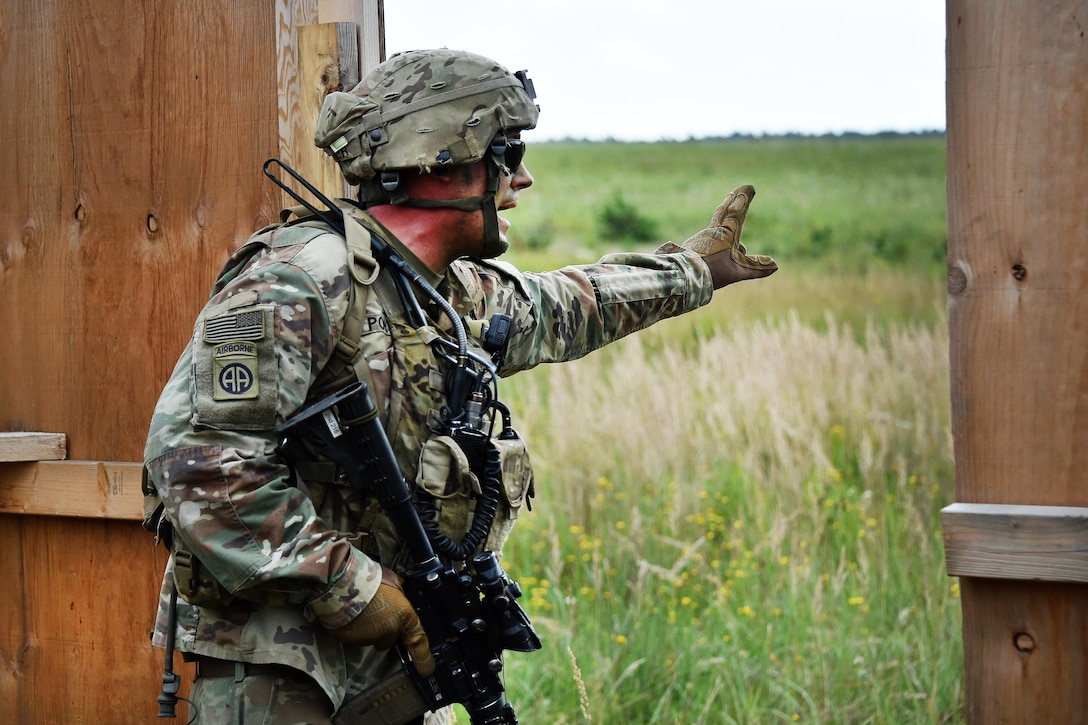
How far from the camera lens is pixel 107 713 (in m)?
3.01

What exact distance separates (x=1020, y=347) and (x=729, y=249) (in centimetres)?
113

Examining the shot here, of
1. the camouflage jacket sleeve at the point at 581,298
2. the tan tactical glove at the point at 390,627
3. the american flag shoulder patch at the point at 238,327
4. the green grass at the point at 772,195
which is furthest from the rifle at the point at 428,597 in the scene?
the green grass at the point at 772,195

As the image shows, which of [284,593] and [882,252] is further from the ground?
[882,252]

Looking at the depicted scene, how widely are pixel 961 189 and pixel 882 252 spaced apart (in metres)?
12.0

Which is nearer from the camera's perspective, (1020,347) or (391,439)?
(1020,347)

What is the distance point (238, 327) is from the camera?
6.64 ft

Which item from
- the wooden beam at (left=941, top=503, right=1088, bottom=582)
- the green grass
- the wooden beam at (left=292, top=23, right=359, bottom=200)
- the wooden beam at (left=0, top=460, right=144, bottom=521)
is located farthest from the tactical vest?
the green grass

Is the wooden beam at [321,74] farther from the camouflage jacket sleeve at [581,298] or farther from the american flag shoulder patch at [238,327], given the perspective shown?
the american flag shoulder patch at [238,327]

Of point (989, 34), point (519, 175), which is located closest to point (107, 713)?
point (519, 175)

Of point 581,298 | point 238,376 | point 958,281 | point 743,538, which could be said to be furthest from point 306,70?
point 743,538

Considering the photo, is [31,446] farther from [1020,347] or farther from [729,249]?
[1020,347]

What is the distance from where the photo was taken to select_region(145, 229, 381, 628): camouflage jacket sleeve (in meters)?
2.00

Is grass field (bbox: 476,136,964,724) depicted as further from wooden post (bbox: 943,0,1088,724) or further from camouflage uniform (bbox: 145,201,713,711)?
wooden post (bbox: 943,0,1088,724)

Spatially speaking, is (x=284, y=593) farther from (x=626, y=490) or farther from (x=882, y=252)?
(x=882, y=252)
